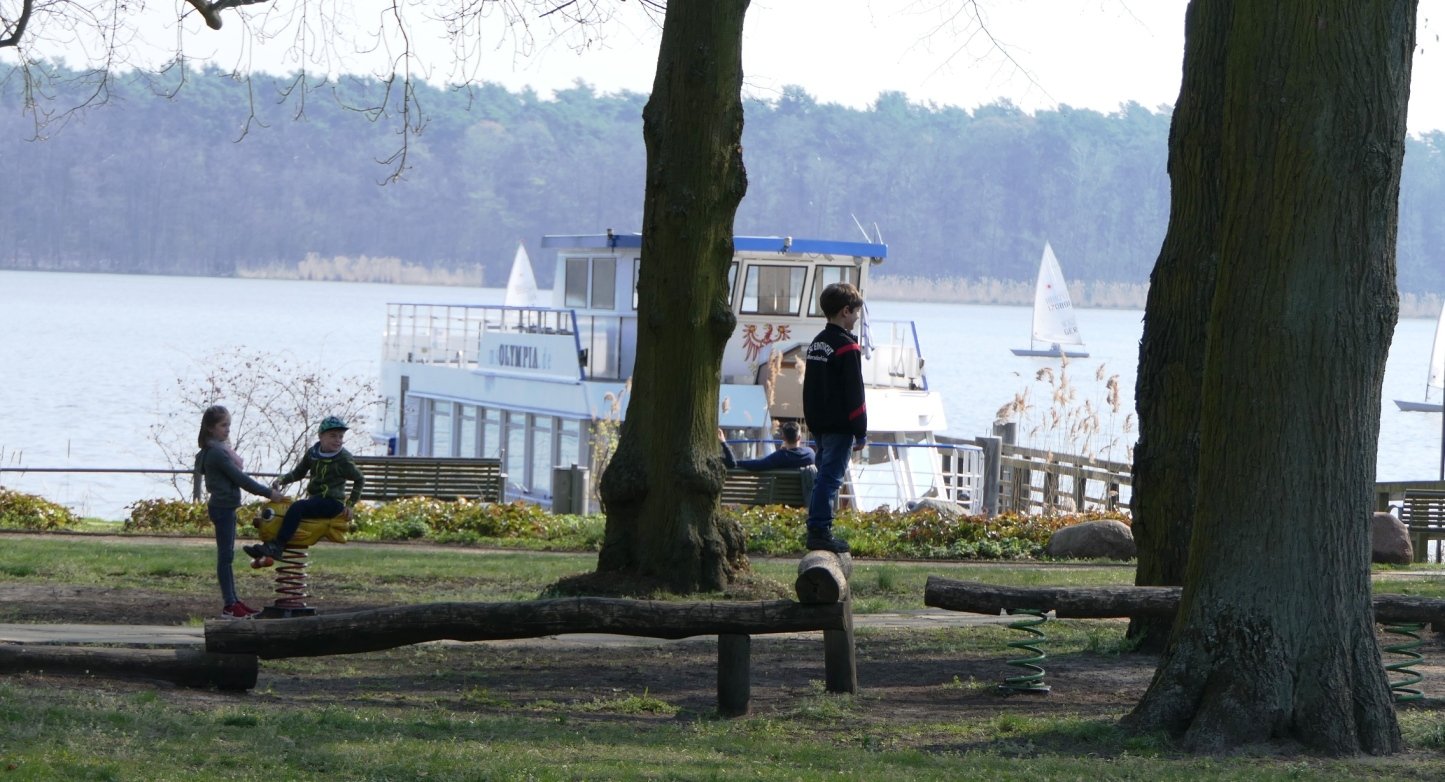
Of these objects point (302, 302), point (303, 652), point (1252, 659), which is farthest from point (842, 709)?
point (302, 302)

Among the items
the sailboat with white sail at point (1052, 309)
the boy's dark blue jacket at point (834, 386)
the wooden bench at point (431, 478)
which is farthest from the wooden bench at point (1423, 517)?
the sailboat with white sail at point (1052, 309)

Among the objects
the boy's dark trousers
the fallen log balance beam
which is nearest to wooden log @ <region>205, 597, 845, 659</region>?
the fallen log balance beam

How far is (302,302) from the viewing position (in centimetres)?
14788

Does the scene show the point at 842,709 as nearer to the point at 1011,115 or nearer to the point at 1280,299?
the point at 1280,299

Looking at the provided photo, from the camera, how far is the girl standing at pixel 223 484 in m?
10.5

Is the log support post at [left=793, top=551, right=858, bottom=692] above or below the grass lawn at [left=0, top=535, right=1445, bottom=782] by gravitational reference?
above

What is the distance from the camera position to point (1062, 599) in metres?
8.99

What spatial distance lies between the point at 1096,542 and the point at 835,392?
24.5ft

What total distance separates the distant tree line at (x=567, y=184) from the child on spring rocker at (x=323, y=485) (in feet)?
367

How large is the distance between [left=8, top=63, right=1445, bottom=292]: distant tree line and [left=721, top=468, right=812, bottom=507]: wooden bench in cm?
10196

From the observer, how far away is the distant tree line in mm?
125438

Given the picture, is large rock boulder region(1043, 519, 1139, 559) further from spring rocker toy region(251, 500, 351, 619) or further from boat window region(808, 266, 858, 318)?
boat window region(808, 266, 858, 318)

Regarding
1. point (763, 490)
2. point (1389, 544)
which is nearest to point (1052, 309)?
point (763, 490)

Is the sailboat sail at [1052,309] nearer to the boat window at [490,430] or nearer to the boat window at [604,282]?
the boat window at [490,430]
